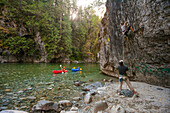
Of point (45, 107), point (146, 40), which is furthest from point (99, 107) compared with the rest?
point (146, 40)

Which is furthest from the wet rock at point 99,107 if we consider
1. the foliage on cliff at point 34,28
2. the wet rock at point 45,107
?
the foliage on cliff at point 34,28

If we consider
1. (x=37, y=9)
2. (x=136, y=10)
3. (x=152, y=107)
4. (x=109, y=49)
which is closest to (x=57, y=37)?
(x=37, y=9)

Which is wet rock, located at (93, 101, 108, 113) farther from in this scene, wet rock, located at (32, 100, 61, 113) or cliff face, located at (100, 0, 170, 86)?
→ cliff face, located at (100, 0, 170, 86)

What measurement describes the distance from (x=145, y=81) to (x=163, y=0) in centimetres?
589

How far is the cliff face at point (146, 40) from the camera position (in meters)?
5.69

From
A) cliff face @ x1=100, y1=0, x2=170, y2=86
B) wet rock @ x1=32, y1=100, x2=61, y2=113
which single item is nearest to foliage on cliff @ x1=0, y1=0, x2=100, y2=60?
cliff face @ x1=100, y1=0, x2=170, y2=86

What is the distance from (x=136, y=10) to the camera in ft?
24.8

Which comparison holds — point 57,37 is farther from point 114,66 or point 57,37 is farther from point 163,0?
point 163,0

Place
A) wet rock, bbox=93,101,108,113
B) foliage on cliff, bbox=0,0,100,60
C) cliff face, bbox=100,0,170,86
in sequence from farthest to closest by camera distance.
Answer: foliage on cliff, bbox=0,0,100,60 < cliff face, bbox=100,0,170,86 < wet rock, bbox=93,101,108,113

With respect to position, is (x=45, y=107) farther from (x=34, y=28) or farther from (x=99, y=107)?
(x=34, y=28)

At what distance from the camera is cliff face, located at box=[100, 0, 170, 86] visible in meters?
5.69

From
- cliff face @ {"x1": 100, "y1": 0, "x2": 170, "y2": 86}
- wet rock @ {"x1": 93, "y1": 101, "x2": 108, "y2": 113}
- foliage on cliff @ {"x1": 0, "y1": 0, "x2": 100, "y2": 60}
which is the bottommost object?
wet rock @ {"x1": 93, "y1": 101, "x2": 108, "y2": 113}

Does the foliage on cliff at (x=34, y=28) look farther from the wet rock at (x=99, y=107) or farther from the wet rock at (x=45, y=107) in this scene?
the wet rock at (x=45, y=107)

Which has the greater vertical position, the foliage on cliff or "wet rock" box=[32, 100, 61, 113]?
the foliage on cliff
